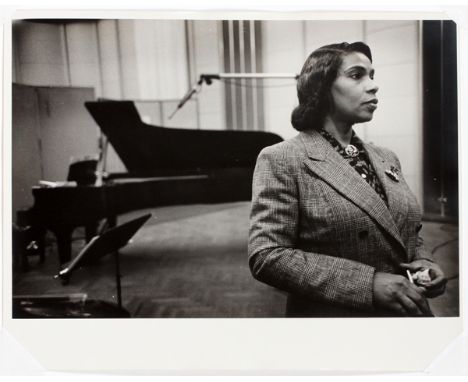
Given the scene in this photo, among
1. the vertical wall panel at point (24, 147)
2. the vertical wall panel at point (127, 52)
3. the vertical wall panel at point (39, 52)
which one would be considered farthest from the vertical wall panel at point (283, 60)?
the vertical wall panel at point (24, 147)

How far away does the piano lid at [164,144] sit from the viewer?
→ 6.61ft

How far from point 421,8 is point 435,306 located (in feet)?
3.73

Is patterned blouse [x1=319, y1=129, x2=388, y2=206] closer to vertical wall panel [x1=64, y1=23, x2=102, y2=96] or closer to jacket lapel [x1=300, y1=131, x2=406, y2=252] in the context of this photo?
jacket lapel [x1=300, y1=131, x2=406, y2=252]

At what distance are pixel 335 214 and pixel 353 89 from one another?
1.34ft

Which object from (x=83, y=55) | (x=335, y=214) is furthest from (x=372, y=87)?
(x=83, y=55)

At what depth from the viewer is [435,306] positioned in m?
1.66

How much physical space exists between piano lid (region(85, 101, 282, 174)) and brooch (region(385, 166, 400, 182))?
25.5 inches

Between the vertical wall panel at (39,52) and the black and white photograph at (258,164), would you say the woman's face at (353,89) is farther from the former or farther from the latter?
the vertical wall panel at (39,52)

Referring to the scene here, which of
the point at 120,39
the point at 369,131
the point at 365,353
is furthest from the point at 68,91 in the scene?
the point at 365,353

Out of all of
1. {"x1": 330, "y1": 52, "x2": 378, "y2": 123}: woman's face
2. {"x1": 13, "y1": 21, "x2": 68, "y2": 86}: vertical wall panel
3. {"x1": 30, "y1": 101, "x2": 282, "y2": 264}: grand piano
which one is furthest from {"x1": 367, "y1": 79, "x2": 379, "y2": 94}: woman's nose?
{"x1": 13, "y1": 21, "x2": 68, "y2": 86}: vertical wall panel

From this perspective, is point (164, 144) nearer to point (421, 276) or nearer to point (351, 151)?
point (351, 151)

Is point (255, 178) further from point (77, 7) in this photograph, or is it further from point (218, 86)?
point (77, 7)

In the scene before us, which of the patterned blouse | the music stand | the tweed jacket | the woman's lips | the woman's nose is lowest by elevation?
the music stand

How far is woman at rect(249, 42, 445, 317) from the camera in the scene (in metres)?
1.28
